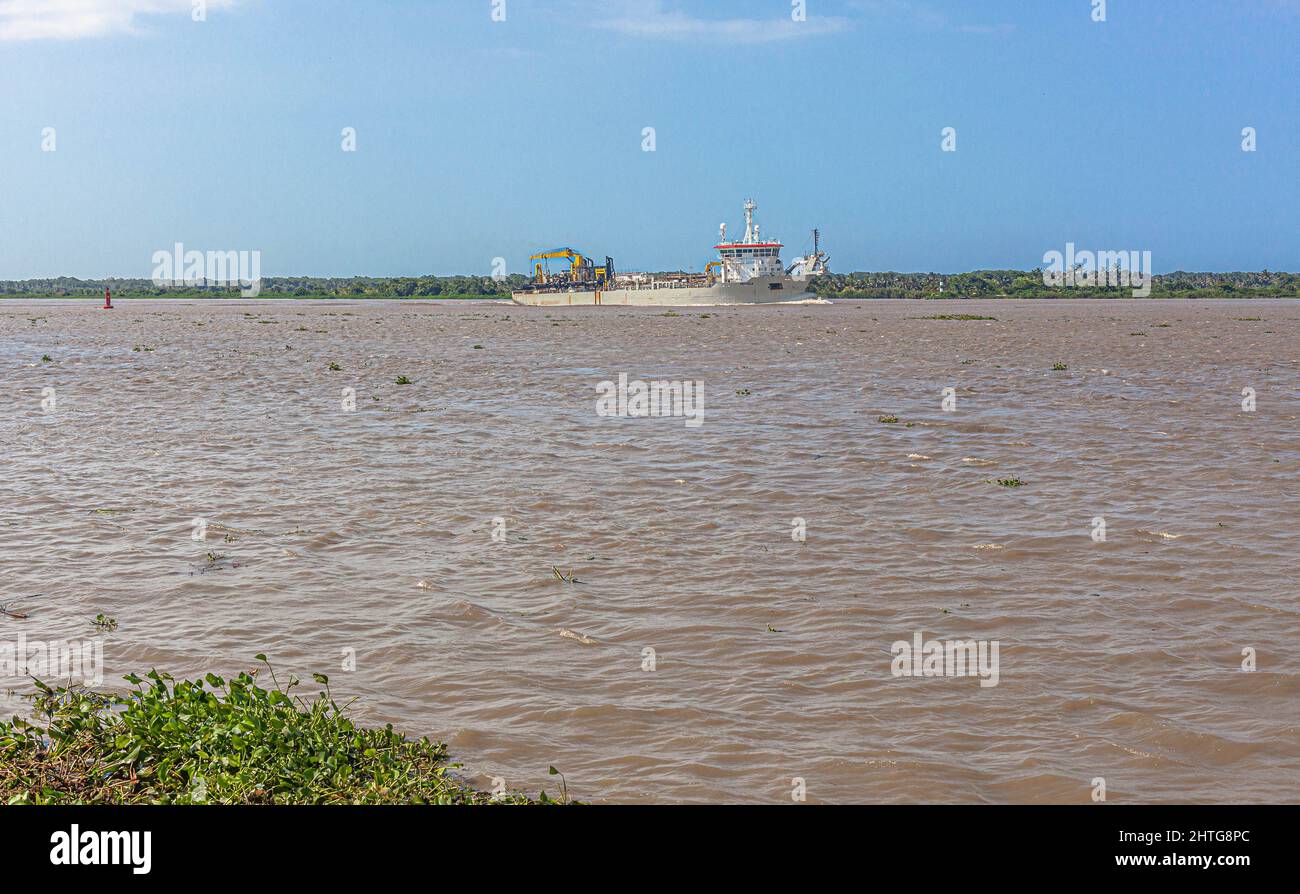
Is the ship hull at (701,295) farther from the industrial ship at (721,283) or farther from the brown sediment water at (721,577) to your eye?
the brown sediment water at (721,577)

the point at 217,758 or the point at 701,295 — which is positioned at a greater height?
the point at 701,295

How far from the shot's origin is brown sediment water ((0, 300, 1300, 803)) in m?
6.19

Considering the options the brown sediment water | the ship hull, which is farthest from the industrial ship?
the brown sediment water

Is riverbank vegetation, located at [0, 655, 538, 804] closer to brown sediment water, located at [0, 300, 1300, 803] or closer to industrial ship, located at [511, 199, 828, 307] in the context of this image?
brown sediment water, located at [0, 300, 1300, 803]

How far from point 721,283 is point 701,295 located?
310 centimetres

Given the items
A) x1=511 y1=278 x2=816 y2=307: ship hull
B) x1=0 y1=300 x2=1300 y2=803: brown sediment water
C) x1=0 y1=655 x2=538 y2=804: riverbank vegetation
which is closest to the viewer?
x1=0 y1=655 x2=538 y2=804: riverbank vegetation

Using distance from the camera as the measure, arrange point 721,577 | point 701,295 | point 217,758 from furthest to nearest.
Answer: point 701,295 < point 721,577 < point 217,758

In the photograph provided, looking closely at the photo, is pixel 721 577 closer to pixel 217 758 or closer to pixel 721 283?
pixel 217 758

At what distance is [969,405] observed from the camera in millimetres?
21500

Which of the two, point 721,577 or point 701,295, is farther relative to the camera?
point 701,295

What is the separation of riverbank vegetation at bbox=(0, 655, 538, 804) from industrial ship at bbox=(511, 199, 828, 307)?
9240cm

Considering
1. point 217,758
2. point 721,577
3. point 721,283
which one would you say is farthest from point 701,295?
point 217,758

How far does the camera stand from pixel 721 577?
9602 millimetres
